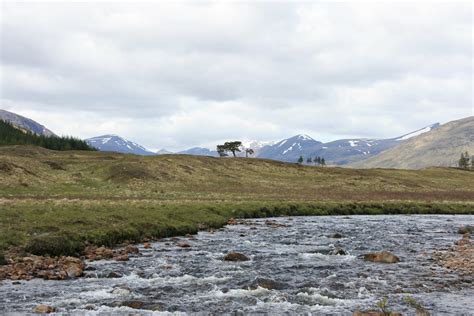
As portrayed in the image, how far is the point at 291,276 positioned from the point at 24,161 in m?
84.0

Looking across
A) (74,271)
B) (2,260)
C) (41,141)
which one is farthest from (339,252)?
(41,141)

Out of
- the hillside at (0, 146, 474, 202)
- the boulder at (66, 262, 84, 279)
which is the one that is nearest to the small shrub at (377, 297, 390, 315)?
the boulder at (66, 262, 84, 279)

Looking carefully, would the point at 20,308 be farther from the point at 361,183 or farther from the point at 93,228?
the point at 361,183

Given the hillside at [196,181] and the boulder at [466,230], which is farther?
the hillside at [196,181]

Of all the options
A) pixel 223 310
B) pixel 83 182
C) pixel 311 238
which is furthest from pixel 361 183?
pixel 223 310

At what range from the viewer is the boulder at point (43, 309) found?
16.5 m

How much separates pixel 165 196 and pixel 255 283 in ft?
159

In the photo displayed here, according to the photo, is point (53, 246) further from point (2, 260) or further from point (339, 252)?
point (339, 252)

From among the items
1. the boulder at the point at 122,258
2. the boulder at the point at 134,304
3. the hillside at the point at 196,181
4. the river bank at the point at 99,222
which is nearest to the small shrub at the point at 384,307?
the boulder at the point at 134,304

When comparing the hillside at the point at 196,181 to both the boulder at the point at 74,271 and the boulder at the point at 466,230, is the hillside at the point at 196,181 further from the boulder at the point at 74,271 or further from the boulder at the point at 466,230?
the boulder at the point at 74,271

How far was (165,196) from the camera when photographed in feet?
224

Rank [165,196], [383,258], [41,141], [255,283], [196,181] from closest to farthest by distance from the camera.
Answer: [255,283], [383,258], [165,196], [196,181], [41,141]

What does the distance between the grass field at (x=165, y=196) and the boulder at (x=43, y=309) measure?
10.6 meters

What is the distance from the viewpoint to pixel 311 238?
3794cm
